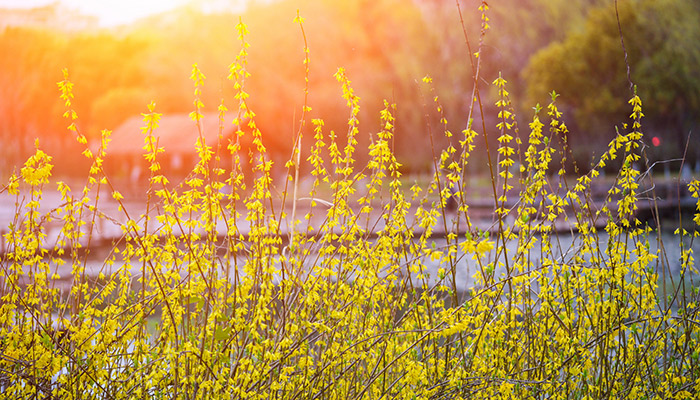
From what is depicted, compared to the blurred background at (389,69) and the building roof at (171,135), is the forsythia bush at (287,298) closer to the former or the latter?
the blurred background at (389,69)

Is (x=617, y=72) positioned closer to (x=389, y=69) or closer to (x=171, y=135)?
(x=389, y=69)

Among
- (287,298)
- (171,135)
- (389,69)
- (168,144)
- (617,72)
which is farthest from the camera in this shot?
Result: (389,69)

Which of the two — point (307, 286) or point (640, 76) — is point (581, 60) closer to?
point (640, 76)

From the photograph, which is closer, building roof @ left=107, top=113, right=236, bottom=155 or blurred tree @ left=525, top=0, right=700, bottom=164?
blurred tree @ left=525, top=0, right=700, bottom=164

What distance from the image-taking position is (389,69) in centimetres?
3528

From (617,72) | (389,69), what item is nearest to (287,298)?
(617,72)

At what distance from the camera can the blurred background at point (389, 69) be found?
3047 centimetres

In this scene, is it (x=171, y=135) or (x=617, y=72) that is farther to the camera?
(x=171, y=135)

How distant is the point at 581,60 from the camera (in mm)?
30297

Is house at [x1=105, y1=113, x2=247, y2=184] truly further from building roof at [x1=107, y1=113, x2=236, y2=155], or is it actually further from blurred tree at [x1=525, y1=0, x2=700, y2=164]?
blurred tree at [x1=525, y1=0, x2=700, y2=164]

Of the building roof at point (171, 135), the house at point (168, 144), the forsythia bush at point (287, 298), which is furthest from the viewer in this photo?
the house at point (168, 144)

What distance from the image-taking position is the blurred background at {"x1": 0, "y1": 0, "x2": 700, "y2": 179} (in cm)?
3047

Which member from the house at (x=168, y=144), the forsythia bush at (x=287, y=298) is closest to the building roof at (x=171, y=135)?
the house at (x=168, y=144)

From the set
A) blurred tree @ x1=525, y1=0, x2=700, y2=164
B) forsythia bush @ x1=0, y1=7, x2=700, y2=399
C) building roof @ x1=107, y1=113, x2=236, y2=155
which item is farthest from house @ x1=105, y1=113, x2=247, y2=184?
forsythia bush @ x1=0, y1=7, x2=700, y2=399
